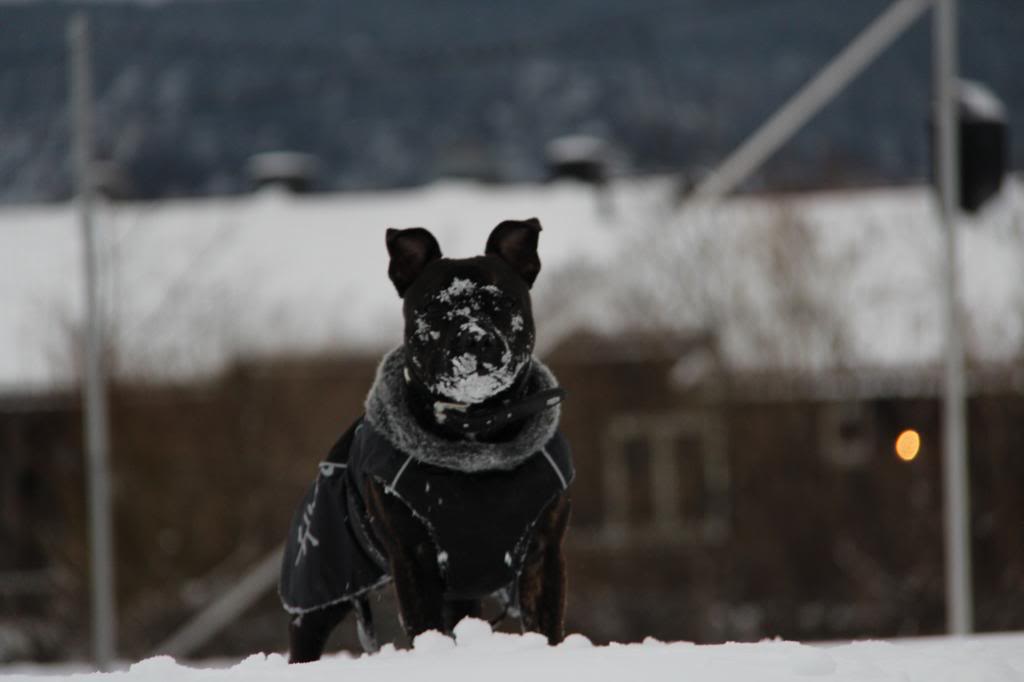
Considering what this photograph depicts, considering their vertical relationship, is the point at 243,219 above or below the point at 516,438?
above

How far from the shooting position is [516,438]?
219 inches

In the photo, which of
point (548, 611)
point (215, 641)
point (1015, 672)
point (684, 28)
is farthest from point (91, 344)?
point (684, 28)

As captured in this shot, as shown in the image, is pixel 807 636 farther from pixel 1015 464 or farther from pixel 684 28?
pixel 684 28

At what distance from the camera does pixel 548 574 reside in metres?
5.63

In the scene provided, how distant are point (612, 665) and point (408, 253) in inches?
70.1

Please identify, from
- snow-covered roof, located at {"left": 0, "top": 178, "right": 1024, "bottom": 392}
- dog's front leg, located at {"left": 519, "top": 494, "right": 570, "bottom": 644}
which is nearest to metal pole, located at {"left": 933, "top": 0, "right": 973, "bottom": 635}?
snow-covered roof, located at {"left": 0, "top": 178, "right": 1024, "bottom": 392}

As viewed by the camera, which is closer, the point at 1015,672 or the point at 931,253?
the point at 1015,672

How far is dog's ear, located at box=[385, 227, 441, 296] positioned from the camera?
561 cm

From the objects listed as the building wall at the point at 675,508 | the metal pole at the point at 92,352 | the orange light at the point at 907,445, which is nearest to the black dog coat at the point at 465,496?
the orange light at the point at 907,445

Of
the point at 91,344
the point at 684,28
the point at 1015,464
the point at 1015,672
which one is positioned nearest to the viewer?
the point at 1015,672

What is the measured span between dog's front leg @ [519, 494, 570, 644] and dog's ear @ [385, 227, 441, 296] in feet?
2.84

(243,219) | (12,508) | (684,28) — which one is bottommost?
(12,508)

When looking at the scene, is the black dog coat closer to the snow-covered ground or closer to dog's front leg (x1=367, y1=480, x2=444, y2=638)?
dog's front leg (x1=367, y1=480, x2=444, y2=638)

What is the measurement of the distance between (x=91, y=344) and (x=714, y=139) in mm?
15126
